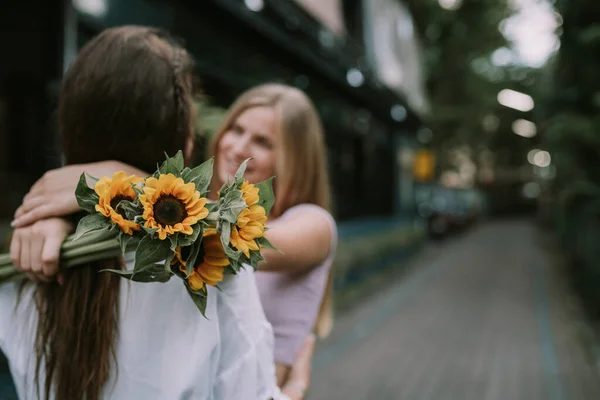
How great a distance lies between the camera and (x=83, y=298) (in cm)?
133

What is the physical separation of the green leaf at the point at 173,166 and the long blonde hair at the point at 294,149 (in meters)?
0.78

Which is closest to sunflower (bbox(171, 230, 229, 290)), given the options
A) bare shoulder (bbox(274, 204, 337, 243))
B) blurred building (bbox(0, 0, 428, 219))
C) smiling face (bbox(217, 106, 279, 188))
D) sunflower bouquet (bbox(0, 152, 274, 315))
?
sunflower bouquet (bbox(0, 152, 274, 315))

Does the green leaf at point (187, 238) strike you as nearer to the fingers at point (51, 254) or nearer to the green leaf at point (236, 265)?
the green leaf at point (236, 265)

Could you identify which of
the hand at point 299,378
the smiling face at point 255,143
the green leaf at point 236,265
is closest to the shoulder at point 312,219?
the smiling face at point 255,143

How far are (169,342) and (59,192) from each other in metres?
0.38

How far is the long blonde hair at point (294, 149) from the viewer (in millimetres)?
2018

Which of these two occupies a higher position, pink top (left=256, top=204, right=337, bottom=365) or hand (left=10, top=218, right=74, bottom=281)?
hand (left=10, top=218, right=74, bottom=281)

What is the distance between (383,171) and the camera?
20672 millimetres

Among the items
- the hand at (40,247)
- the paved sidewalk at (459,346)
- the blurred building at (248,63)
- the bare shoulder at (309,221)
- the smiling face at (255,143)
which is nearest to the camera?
the hand at (40,247)

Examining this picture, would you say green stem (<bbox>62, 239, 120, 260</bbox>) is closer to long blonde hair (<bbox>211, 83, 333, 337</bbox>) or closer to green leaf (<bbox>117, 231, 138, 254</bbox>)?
green leaf (<bbox>117, 231, 138, 254</bbox>)

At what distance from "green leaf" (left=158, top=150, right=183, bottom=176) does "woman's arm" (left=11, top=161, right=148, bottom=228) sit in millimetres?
163

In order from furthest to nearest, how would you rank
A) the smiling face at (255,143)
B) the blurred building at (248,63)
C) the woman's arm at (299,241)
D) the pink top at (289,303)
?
1. the blurred building at (248,63)
2. the smiling face at (255,143)
3. the pink top at (289,303)
4. the woman's arm at (299,241)

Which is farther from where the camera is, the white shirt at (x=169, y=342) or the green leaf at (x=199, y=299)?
the white shirt at (x=169, y=342)

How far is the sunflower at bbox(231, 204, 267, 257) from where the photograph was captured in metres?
1.24
